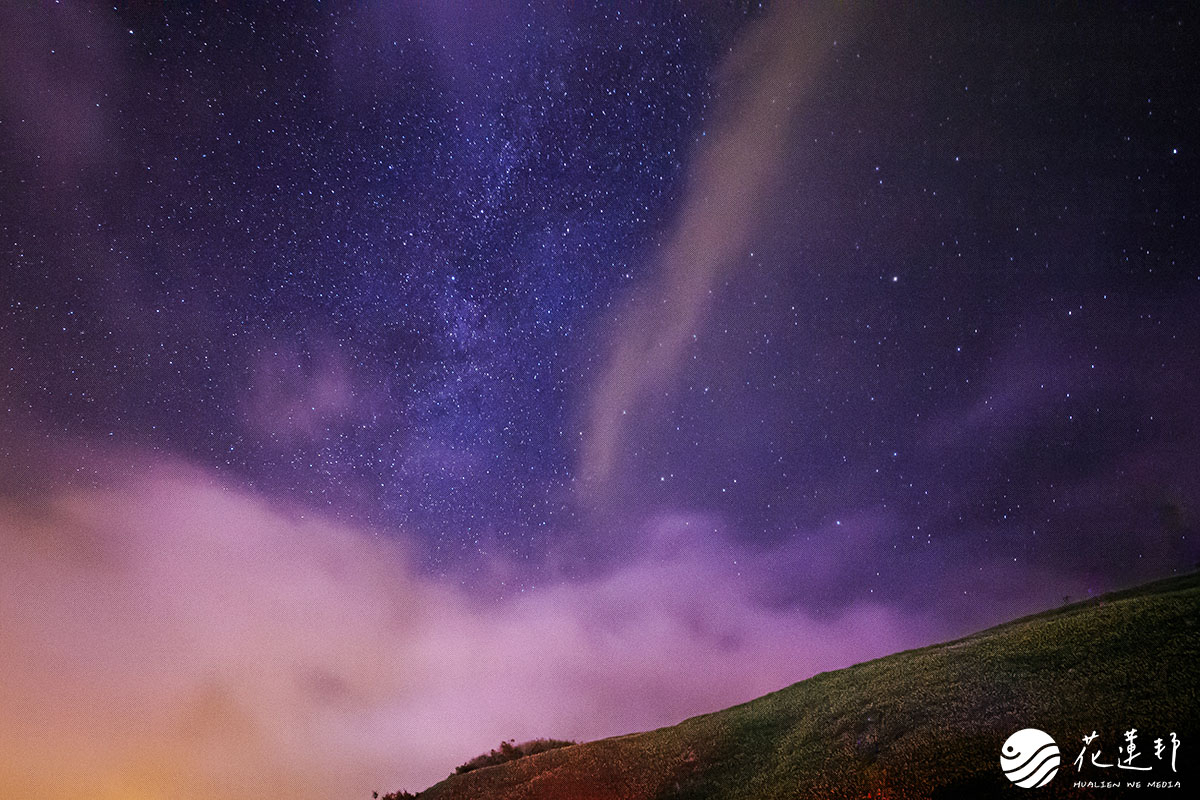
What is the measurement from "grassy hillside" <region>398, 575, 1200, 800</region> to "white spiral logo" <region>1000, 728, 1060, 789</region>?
0.21m

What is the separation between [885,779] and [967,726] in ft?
10.5

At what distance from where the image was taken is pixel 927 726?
18016mm

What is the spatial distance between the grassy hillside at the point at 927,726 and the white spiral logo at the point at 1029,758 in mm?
213

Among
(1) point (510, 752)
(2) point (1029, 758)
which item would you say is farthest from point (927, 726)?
(1) point (510, 752)

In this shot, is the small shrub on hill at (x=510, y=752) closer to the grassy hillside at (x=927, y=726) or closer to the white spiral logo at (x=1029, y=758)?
the grassy hillside at (x=927, y=726)

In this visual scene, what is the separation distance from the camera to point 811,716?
77.5 ft

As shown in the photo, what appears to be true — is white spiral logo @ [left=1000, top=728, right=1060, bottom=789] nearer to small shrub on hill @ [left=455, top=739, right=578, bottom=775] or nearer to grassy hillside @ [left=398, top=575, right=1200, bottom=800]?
grassy hillside @ [left=398, top=575, right=1200, bottom=800]

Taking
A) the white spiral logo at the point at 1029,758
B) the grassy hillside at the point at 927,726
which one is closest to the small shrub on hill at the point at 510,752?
the grassy hillside at the point at 927,726

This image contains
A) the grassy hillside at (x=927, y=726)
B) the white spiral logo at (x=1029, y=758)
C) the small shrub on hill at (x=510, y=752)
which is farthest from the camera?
the small shrub on hill at (x=510, y=752)

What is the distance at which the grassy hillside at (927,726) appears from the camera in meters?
14.5

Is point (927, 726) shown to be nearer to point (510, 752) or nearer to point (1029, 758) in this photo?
point (1029, 758)

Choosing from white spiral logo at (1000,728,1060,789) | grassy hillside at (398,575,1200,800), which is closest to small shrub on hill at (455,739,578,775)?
grassy hillside at (398,575,1200,800)

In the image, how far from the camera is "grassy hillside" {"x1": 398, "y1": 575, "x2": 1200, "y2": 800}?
47.5ft

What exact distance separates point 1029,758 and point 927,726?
3.87 meters
